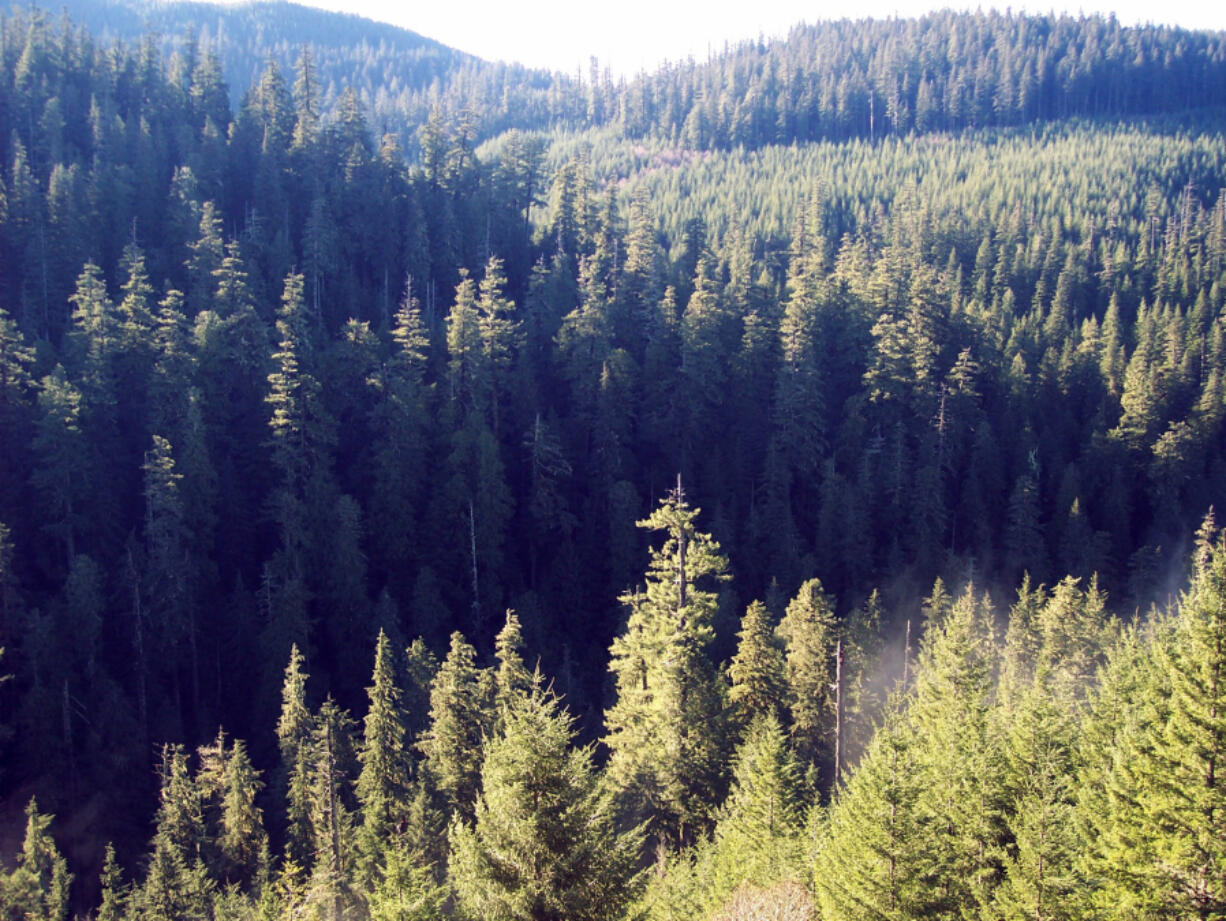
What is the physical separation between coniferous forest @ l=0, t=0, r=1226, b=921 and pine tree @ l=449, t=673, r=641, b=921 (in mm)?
72

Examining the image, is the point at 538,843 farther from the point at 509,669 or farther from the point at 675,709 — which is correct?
the point at 509,669

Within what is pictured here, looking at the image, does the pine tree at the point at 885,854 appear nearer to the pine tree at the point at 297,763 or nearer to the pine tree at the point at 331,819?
the pine tree at the point at 331,819

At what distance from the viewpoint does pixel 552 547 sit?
188 ft

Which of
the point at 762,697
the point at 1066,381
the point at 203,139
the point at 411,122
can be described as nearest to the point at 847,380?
the point at 1066,381

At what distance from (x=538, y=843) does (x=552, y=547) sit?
42946 mm

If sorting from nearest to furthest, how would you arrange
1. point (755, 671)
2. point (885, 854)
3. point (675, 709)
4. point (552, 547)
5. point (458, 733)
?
point (885, 854)
point (675, 709)
point (458, 733)
point (755, 671)
point (552, 547)

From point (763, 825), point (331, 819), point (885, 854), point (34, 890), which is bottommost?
point (34, 890)

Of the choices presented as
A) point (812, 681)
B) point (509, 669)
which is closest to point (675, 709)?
point (509, 669)

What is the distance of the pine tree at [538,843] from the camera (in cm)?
1437

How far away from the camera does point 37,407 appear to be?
Answer: 50188 millimetres

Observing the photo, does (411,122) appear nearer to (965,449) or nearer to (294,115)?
(294,115)

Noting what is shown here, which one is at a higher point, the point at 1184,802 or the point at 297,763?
the point at 1184,802

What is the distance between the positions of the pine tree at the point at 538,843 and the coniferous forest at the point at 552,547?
0.24 ft

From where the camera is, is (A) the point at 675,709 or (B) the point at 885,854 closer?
(B) the point at 885,854
